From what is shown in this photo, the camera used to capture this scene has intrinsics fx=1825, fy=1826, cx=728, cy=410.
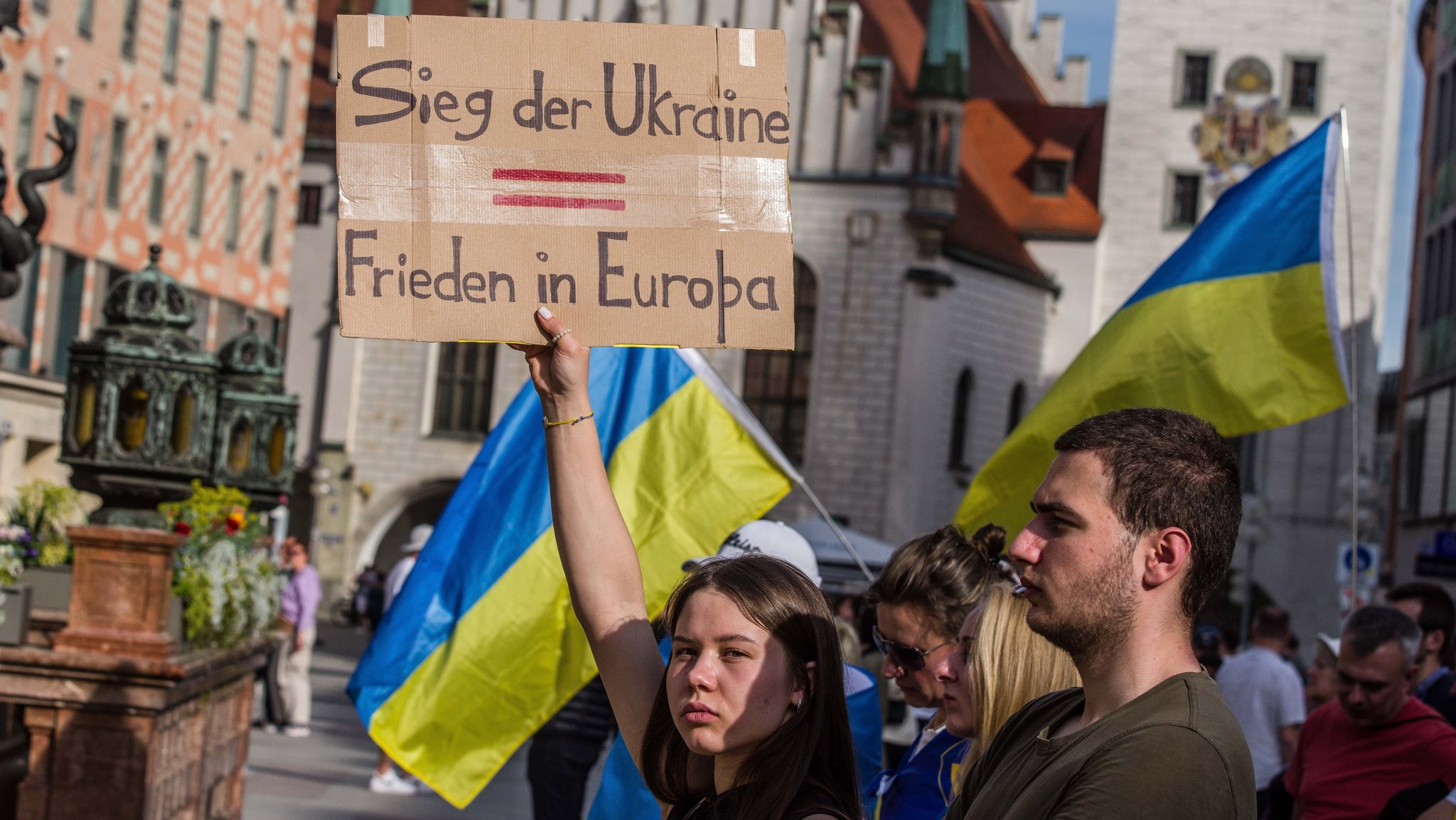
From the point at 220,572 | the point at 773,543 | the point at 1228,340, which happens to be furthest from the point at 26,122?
the point at 773,543

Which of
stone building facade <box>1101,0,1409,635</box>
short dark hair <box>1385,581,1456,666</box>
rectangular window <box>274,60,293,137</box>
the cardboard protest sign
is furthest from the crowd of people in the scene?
stone building facade <box>1101,0,1409,635</box>

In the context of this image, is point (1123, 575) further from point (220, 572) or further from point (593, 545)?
point (220, 572)

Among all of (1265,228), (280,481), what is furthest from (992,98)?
(1265,228)

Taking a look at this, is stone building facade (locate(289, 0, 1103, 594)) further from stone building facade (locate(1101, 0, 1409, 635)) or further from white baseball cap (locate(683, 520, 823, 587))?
white baseball cap (locate(683, 520, 823, 587))

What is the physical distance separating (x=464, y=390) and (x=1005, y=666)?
36.0 meters

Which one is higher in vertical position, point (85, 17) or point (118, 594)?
point (85, 17)

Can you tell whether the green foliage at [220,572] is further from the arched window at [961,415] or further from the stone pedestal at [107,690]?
the arched window at [961,415]

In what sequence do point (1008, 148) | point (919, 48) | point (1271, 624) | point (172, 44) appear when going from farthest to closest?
1. point (1008, 148)
2. point (919, 48)
3. point (172, 44)
4. point (1271, 624)

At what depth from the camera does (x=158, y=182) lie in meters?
31.7

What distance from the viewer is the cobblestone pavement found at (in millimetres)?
10953

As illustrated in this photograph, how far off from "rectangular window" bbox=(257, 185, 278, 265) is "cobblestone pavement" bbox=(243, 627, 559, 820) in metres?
20.9

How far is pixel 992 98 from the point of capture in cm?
4547

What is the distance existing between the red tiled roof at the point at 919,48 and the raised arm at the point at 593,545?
3511 centimetres

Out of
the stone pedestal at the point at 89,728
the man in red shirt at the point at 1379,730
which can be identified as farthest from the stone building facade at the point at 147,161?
the man in red shirt at the point at 1379,730
